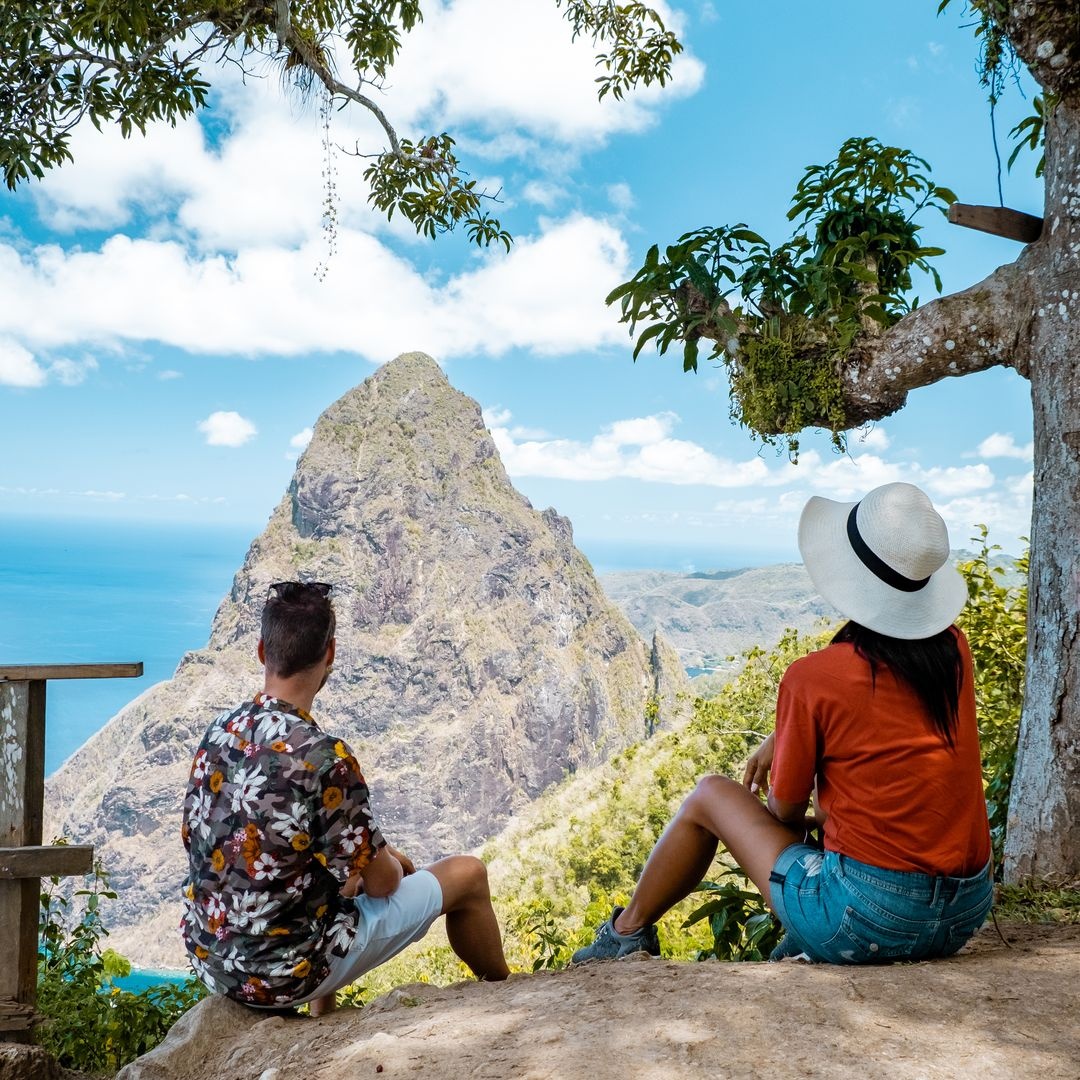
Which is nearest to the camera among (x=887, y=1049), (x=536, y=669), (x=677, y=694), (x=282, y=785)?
(x=887, y=1049)

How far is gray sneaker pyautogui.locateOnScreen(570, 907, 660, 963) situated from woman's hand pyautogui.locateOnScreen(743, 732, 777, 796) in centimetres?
41

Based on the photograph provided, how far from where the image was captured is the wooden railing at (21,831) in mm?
2178

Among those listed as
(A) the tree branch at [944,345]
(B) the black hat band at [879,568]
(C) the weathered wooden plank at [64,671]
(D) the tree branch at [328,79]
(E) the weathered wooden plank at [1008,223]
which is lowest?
(C) the weathered wooden plank at [64,671]

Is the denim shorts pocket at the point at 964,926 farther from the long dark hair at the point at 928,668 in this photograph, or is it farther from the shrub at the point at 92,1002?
the shrub at the point at 92,1002

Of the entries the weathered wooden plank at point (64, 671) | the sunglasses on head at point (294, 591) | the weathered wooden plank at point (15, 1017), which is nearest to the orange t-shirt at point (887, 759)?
the sunglasses on head at point (294, 591)

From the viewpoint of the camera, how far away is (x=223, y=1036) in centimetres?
190

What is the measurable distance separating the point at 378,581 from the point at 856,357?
6861 cm

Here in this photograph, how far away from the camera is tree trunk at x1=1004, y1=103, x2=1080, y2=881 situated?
2.59 m

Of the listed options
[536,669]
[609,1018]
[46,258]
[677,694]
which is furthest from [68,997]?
[46,258]

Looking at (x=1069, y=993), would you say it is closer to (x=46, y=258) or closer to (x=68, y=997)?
(x=68, y=997)

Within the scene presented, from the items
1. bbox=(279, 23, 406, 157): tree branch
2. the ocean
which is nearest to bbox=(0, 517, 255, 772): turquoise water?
the ocean

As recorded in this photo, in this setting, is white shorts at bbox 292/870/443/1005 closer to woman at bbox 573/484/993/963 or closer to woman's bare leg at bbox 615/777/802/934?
woman's bare leg at bbox 615/777/802/934

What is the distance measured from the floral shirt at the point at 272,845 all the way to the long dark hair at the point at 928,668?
101cm

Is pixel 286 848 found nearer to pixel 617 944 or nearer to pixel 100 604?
pixel 617 944
